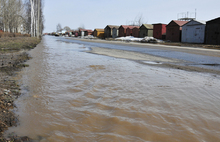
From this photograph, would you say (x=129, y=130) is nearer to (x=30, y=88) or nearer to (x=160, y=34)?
(x=30, y=88)

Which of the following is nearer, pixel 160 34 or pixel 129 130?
pixel 129 130

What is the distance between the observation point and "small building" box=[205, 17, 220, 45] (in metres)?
27.4

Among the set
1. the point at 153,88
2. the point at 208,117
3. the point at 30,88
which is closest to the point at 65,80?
the point at 30,88

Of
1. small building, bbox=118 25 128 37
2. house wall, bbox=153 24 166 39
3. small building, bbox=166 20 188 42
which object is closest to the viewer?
small building, bbox=166 20 188 42

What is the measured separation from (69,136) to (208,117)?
253cm

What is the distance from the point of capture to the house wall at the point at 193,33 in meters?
31.3

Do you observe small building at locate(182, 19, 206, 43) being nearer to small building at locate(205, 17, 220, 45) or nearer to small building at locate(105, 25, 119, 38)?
small building at locate(205, 17, 220, 45)

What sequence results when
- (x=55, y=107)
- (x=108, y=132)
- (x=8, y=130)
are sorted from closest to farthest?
(x=8, y=130) < (x=108, y=132) < (x=55, y=107)

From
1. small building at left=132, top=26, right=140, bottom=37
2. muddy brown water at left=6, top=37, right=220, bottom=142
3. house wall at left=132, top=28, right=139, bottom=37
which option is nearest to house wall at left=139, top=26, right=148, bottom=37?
small building at left=132, top=26, right=140, bottom=37

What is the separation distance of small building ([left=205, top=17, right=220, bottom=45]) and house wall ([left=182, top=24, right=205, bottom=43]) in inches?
55.5

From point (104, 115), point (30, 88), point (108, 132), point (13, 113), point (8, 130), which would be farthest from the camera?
point (30, 88)

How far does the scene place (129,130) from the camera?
3070mm

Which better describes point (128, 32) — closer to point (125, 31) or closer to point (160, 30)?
point (125, 31)

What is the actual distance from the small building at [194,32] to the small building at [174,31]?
6.87 feet
